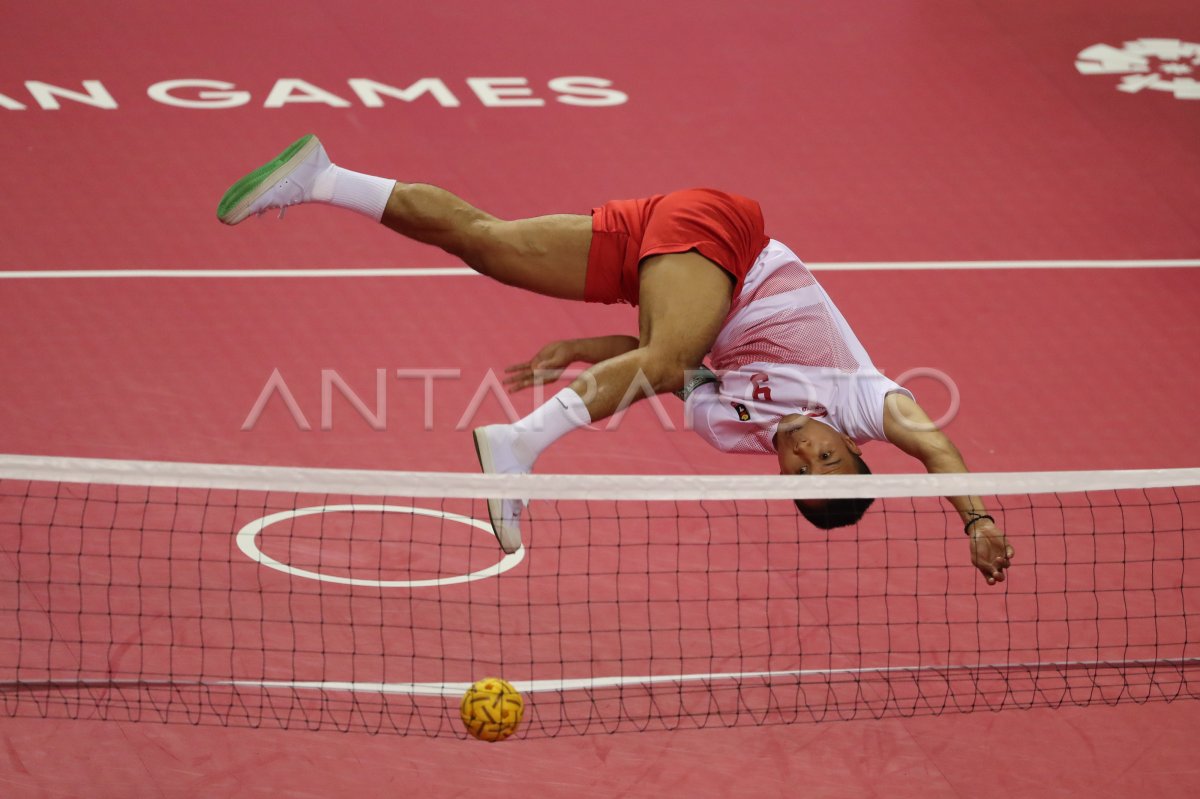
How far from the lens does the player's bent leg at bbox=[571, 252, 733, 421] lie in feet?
21.3

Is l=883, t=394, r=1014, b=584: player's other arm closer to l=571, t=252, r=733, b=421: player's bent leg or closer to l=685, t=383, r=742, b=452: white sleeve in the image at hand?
l=685, t=383, r=742, b=452: white sleeve

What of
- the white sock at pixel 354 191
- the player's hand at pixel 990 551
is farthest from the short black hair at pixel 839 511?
the white sock at pixel 354 191

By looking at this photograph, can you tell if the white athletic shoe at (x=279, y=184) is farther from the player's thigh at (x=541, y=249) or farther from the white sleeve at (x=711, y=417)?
the white sleeve at (x=711, y=417)

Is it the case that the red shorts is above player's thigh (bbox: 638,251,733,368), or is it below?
above

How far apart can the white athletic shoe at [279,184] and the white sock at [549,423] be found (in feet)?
5.98

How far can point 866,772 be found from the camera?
23.1ft

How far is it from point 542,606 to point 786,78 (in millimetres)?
8489

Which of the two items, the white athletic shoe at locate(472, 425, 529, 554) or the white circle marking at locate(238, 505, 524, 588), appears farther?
the white circle marking at locate(238, 505, 524, 588)

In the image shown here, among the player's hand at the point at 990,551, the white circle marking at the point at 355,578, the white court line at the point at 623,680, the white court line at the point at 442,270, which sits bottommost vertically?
the white court line at the point at 623,680

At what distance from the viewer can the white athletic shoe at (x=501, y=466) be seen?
6375 millimetres

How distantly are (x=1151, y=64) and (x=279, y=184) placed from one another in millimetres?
11664

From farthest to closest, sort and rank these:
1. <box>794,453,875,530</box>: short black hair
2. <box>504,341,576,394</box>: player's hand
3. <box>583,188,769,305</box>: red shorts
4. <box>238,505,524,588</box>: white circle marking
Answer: <box>238,505,524,588</box>: white circle marking < <box>504,341,576,394</box>: player's hand < <box>794,453,875,530</box>: short black hair < <box>583,188,769,305</box>: red shorts

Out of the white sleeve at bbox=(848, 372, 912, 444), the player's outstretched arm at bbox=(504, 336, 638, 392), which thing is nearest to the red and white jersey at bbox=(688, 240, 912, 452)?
the white sleeve at bbox=(848, 372, 912, 444)

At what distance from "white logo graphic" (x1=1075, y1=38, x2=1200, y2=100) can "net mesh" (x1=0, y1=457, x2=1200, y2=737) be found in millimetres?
7085
